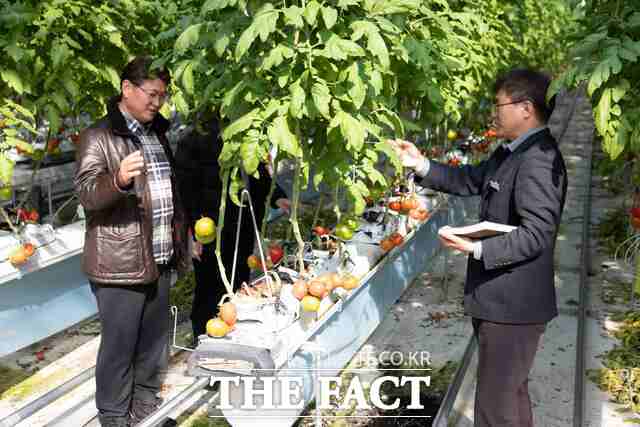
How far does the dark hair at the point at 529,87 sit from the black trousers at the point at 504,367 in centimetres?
85

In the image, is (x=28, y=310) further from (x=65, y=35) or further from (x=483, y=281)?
(x=483, y=281)

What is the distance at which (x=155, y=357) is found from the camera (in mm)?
3268

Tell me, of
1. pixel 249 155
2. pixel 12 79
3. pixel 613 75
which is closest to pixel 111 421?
pixel 249 155

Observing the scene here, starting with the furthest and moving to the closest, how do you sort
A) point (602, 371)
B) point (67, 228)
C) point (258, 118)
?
point (67, 228), point (602, 371), point (258, 118)

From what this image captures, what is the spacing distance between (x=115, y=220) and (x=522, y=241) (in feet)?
5.65

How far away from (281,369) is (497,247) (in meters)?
1.05

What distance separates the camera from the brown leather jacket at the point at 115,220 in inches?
113

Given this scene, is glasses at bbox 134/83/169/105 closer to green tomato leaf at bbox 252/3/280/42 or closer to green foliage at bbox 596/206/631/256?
green tomato leaf at bbox 252/3/280/42

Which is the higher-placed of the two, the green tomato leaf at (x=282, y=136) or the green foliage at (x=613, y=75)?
the green foliage at (x=613, y=75)

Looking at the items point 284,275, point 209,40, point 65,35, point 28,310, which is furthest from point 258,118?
point 28,310

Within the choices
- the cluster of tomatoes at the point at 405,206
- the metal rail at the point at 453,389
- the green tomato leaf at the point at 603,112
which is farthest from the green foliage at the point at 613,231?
the green tomato leaf at the point at 603,112

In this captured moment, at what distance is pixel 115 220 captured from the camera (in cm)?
291

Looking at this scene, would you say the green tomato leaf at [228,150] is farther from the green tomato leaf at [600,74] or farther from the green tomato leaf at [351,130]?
the green tomato leaf at [600,74]

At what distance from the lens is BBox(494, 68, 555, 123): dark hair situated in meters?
2.53
